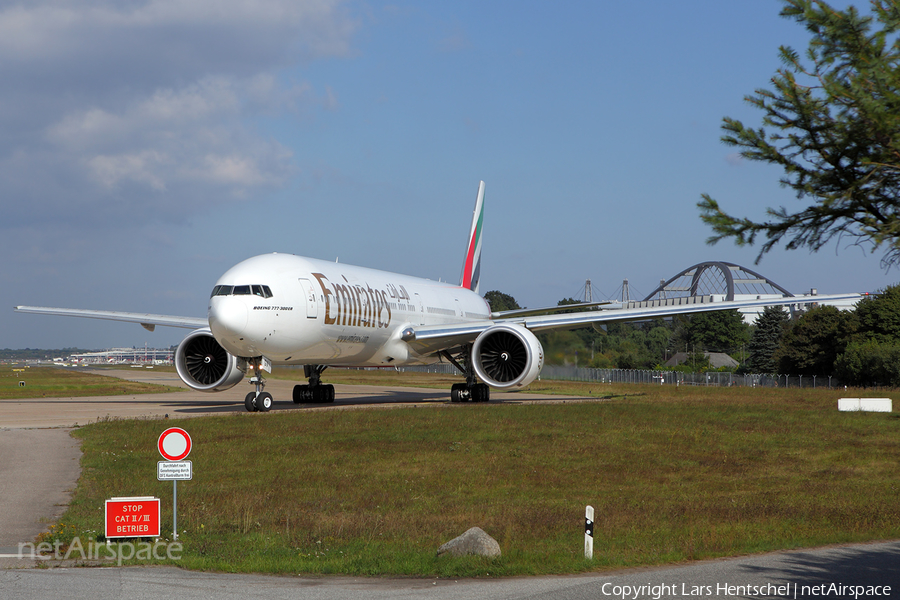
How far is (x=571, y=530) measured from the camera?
40.0 feet

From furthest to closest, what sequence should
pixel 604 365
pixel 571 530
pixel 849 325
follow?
pixel 849 325, pixel 604 365, pixel 571 530

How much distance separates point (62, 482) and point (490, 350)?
18.1m

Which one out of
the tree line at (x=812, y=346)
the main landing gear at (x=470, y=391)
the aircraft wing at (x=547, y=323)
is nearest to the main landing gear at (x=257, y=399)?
the aircraft wing at (x=547, y=323)

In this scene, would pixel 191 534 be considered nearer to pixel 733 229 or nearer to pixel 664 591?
pixel 664 591

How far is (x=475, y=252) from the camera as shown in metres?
47.1

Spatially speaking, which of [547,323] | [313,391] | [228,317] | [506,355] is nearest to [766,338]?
[547,323]

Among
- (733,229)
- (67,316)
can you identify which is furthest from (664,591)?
(67,316)

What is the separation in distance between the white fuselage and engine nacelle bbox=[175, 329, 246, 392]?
3.06 m

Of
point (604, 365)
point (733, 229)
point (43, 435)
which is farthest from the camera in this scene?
point (604, 365)

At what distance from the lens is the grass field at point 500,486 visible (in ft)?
35.3

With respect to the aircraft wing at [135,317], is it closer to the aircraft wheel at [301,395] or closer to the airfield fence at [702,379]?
the aircraft wheel at [301,395]

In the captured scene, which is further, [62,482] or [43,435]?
[43,435]

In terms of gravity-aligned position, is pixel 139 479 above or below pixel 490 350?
below

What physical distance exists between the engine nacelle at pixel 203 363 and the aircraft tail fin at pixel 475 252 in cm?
1905
